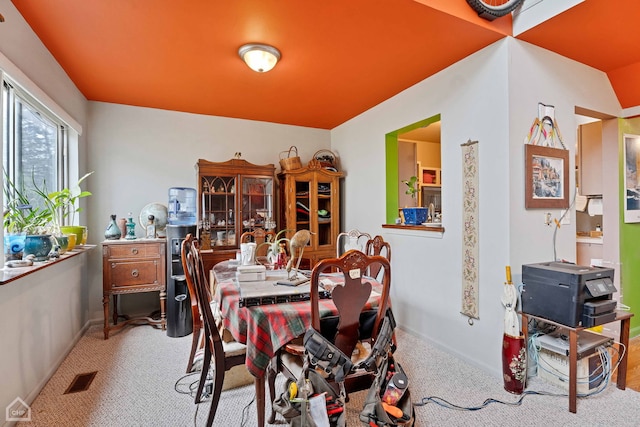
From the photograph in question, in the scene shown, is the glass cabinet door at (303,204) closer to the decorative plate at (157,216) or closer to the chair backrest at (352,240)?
the chair backrest at (352,240)

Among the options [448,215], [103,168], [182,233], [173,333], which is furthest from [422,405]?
[103,168]

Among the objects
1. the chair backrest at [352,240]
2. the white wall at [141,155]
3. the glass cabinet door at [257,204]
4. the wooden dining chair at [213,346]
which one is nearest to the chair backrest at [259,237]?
the glass cabinet door at [257,204]

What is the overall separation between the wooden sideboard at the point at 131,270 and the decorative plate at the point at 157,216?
34 centimetres

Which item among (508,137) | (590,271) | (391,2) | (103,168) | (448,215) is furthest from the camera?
(103,168)

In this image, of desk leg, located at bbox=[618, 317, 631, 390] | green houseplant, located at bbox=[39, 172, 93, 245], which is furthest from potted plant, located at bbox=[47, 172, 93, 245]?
desk leg, located at bbox=[618, 317, 631, 390]

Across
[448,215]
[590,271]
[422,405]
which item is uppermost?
[448,215]

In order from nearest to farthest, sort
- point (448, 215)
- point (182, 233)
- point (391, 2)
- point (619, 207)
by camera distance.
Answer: point (391, 2)
point (448, 215)
point (619, 207)
point (182, 233)

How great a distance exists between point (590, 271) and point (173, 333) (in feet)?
11.3

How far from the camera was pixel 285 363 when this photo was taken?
1699 mm

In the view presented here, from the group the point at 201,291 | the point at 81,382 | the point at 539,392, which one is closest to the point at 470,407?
the point at 539,392

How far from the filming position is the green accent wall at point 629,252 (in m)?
2.95

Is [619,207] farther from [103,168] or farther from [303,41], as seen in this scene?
[103,168]

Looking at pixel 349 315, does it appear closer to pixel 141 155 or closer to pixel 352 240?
pixel 352 240
